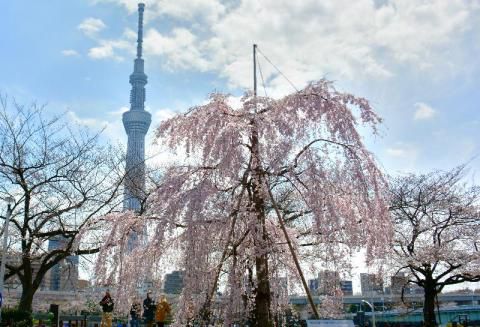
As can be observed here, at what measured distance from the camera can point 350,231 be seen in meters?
10.7

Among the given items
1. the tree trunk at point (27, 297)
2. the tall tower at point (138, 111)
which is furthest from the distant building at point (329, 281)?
the tall tower at point (138, 111)

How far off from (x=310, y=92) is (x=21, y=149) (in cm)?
1203

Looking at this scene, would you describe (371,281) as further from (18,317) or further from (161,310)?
(18,317)

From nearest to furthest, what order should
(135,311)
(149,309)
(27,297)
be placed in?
(149,309) < (135,311) < (27,297)

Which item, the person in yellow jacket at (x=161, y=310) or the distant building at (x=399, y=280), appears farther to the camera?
the distant building at (x=399, y=280)

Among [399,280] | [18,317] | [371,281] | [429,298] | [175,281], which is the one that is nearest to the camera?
[175,281]

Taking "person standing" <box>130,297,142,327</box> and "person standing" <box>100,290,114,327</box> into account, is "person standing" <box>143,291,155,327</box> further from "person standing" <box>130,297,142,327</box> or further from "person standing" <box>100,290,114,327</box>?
"person standing" <box>100,290,114,327</box>

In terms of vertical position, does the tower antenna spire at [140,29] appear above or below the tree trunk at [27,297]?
above

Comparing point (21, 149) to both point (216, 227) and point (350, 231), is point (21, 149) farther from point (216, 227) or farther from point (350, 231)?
point (350, 231)

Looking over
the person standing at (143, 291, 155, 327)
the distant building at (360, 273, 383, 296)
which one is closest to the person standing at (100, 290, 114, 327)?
the person standing at (143, 291, 155, 327)

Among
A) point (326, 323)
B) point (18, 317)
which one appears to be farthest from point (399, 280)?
point (18, 317)

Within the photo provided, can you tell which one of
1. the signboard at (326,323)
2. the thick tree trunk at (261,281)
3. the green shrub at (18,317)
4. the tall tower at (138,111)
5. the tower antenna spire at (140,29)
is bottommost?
the green shrub at (18,317)

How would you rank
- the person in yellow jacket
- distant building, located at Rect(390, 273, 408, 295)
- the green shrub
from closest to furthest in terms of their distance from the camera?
the person in yellow jacket → the green shrub → distant building, located at Rect(390, 273, 408, 295)

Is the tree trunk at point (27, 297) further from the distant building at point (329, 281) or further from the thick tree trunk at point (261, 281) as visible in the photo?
the distant building at point (329, 281)
